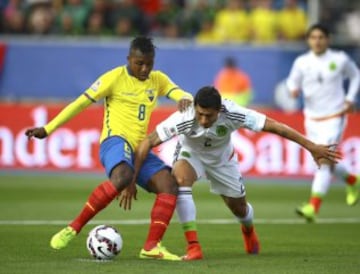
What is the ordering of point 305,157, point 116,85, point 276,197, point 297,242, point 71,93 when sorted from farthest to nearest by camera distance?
point 71,93 → point 305,157 → point 276,197 → point 297,242 → point 116,85

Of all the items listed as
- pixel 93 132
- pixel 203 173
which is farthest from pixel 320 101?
pixel 93 132

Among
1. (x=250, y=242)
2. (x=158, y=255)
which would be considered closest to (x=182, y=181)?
(x=158, y=255)

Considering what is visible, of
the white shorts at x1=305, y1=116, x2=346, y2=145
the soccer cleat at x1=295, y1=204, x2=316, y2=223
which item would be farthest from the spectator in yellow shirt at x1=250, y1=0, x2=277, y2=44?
the soccer cleat at x1=295, y1=204, x2=316, y2=223

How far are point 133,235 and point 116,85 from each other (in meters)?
2.52

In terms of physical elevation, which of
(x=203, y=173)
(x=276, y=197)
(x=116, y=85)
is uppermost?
(x=116, y=85)

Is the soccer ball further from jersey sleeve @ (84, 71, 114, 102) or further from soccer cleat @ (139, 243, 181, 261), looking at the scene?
jersey sleeve @ (84, 71, 114, 102)

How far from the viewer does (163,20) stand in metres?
25.4

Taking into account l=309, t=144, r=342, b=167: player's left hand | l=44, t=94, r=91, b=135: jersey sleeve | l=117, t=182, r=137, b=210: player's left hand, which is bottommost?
l=117, t=182, r=137, b=210: player's left hand

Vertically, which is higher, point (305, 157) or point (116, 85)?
point (116, 85)

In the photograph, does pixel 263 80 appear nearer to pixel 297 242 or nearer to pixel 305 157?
pixel 305 157

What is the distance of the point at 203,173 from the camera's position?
11.2 meters

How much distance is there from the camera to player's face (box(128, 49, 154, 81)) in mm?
11008

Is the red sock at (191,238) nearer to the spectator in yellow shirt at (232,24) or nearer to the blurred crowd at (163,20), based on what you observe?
the blurred crowd at (163,20)

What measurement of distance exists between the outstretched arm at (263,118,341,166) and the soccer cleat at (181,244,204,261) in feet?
4.25
